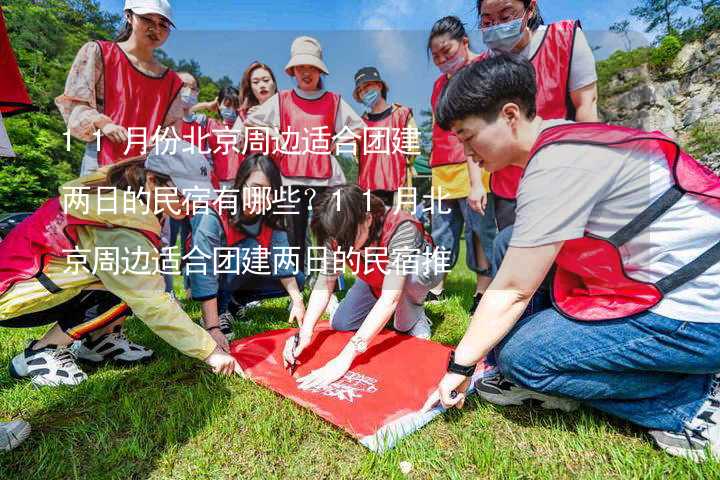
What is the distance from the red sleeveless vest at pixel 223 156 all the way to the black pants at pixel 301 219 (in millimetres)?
960

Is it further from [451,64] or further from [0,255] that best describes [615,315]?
[0,255]

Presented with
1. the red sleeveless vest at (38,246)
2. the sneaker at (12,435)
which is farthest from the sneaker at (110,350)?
the sneaker at (12,435)

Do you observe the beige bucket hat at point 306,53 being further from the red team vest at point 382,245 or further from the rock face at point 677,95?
the rock face at point 677,95

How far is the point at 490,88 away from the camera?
4.00ft

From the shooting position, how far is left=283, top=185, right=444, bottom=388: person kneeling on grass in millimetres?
1890

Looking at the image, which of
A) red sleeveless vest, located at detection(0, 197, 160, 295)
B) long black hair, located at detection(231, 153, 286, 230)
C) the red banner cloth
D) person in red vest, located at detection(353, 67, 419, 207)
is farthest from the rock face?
red sleeveless vest, located at detection(0, 197, 160, 295)

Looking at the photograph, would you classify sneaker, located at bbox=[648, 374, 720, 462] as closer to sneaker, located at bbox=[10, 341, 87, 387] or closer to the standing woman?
the standing woman

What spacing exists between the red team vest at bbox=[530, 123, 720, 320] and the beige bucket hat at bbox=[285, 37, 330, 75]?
97.7 inches

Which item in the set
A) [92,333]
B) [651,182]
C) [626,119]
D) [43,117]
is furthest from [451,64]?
[626,119]

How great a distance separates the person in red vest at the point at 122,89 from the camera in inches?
94.0

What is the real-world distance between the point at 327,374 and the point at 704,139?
1744 centimetres

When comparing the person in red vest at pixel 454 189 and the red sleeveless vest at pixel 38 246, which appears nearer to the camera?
the red sleeveless vest at pixel 38 246

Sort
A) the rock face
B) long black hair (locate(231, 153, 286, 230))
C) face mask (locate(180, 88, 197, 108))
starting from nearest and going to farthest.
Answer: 1. long black hair (locate(231, 153, 286, 230))
2. face mask (locate(180, 88, 197, 108))
3. the rock face

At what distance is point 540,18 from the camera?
2.28m
